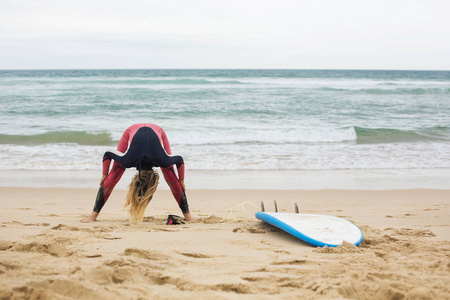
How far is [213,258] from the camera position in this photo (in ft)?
10.1

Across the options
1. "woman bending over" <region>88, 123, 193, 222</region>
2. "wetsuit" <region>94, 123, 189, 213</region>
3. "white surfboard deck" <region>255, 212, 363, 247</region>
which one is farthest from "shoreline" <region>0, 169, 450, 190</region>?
"white surfboard deck" <region>255, 212, 363, 247</region>

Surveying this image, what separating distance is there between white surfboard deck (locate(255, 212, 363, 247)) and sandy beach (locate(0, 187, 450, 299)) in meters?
0.09

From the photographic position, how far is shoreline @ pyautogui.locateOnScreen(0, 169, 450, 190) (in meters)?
7.11

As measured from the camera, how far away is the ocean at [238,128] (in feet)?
30.3

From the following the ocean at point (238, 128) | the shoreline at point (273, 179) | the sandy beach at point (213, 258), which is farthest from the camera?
the ocean at point (238, 128)

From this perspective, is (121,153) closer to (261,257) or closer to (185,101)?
(261,257)

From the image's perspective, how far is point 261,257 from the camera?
10.2 ft

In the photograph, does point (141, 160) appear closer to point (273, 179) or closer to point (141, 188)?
point (141, 188)

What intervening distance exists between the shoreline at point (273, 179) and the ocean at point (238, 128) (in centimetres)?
39

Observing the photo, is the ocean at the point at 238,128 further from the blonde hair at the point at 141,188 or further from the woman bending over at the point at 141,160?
the blonde hair at the point at 141,188

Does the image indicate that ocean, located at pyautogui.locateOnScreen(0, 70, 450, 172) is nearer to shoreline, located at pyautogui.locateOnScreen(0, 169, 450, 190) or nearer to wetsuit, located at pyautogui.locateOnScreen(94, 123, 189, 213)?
shoreline, located at pyautogui.locateOnScreen(0, 169, 450, 190)

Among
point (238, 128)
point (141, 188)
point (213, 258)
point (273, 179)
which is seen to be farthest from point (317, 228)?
point (238, 128)

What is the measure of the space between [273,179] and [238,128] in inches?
259

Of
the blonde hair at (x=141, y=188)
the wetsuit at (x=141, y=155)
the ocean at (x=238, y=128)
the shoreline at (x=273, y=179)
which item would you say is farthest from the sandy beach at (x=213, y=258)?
the ocean at (x=238, y=128)
